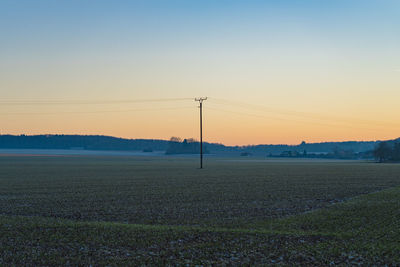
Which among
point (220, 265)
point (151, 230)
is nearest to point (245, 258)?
point (220, 265)

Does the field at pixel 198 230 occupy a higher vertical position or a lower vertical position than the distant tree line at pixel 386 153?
lower

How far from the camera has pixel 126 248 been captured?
54.0ft

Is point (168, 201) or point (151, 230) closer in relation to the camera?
point (151, 230)

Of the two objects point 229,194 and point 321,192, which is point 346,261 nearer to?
point 229,194

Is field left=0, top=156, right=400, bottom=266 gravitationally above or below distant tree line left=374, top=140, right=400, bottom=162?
below

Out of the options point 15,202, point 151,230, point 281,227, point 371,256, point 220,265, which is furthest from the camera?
point 15,202

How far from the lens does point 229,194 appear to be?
36.5 metres

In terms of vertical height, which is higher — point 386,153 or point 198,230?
point 386,153

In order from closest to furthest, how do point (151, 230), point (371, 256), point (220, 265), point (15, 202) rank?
point (220, 265) → point (371, 256) → point (151, 230) → point (15, 202)

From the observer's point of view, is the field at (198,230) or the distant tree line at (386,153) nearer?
the field at (198,230)

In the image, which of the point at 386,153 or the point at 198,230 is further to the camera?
the point at 386,153

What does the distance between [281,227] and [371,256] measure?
6036 mm

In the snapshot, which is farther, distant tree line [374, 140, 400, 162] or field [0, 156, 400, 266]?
distant tree line [374, 140, 400, 162]

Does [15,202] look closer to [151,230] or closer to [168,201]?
[168,201]
